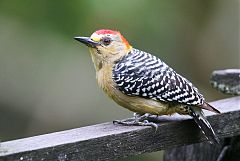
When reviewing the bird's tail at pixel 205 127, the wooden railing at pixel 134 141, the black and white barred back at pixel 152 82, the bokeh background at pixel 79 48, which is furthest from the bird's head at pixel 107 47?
the bokeh background at pixel 79 48

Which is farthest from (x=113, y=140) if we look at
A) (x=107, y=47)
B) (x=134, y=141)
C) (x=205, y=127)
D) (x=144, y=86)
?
(x=107, y=47)

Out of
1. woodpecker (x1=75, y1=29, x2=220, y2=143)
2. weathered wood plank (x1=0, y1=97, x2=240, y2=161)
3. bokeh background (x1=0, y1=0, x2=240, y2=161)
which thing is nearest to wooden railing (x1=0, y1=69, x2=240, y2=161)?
weathered wood plank (x1=0, y1=97, x2=240, y2=161)

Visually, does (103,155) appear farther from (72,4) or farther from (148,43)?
(148,43)

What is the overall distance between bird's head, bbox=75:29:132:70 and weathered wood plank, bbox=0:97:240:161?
2.84ft

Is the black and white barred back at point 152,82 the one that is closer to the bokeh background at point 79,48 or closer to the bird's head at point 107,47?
the bird's head at point 107,47

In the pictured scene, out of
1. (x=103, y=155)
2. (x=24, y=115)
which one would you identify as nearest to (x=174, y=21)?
(x=24, y=115)

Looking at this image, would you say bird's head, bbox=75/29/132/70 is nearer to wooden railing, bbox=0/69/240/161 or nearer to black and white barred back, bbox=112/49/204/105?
black and white barred back, bbox=112/49/204/105

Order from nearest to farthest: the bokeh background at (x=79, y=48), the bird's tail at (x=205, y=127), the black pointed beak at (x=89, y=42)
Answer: the bird's tail at (x=205, y=127)
the black pointed beak at (x=89, y=42)
the bokeh background at (x=79, y=48)

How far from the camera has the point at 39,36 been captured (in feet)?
24.9

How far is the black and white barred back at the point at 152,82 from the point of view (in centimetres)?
449

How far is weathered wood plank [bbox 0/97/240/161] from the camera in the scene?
3109 millimetres

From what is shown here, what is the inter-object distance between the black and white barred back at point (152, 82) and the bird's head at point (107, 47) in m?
0.17

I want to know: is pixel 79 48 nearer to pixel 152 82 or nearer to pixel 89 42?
pixel 89 42

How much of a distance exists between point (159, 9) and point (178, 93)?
344 cm
